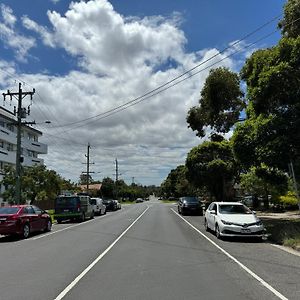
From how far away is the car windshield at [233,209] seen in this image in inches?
760

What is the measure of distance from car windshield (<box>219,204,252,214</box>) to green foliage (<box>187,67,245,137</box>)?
11.6 metres

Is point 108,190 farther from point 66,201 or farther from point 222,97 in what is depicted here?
point 222,97

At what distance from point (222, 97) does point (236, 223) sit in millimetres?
14083

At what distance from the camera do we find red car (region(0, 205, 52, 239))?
64.2 feet

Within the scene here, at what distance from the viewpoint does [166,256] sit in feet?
43.3

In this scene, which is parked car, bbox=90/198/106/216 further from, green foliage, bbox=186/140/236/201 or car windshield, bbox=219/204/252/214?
car windshield, bbox=219/204/252/214

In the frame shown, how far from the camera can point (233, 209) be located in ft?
64.5

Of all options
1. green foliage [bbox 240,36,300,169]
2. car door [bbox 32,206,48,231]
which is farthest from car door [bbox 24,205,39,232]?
green foliage [bbox 240,36,300,169]

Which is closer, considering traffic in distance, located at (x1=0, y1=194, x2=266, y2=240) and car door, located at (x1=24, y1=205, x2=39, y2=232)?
traffic in distance, located at (x1=0, y1=194, x2=266, y2=240)

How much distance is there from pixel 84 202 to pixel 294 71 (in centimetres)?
2020

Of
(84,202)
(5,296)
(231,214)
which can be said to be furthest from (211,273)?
(84,202)

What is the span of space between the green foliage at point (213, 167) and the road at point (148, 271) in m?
30.4

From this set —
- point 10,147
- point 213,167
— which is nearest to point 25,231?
point 213,167

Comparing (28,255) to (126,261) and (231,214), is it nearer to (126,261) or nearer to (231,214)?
(126,261)
